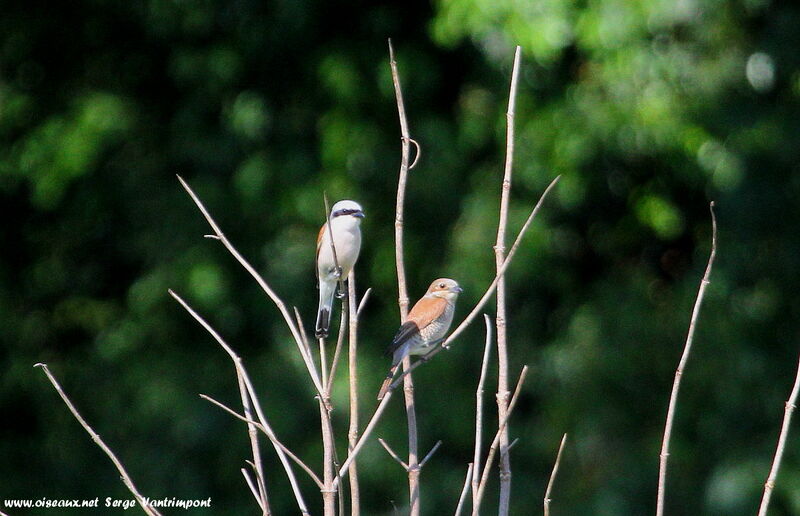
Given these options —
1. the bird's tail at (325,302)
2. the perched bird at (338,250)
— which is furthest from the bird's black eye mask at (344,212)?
the bird's tail at (325,302)

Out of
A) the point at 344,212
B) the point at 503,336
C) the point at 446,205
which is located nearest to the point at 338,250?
the point at 344,212

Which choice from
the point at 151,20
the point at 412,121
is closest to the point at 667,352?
the point at 412,121

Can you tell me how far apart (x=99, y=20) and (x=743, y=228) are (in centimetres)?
399

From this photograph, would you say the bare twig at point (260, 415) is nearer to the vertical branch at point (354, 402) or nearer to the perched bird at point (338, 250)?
the vertical branch at point (354, 402)

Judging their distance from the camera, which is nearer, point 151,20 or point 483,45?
point 483,45

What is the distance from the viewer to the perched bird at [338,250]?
3.67 meters

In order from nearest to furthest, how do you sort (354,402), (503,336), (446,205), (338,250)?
1. (354,402)
2. (503,336)
3. (338,250)
4. (446,205)

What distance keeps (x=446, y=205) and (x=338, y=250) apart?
237 cm

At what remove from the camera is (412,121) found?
6145 mm

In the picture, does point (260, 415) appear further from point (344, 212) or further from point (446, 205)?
point (446, 205)

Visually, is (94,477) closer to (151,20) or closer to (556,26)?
(151,20)

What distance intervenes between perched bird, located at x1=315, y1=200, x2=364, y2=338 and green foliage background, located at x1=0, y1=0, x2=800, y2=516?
5.29 ft

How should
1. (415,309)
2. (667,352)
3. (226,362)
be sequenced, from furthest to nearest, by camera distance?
(226,362) → (667,352) → (415,309)

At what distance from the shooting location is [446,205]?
6.05 metres
